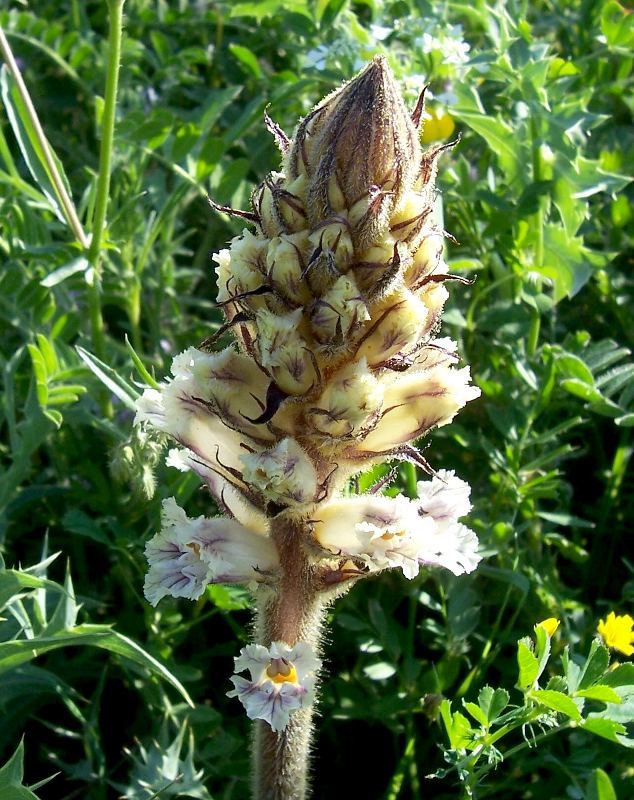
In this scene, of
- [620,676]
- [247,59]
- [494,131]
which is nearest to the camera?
[620,676]

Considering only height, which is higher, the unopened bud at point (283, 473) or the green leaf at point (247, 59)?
the green leaf at point (247, 59)

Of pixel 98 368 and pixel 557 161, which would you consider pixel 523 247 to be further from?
pixel 98 368

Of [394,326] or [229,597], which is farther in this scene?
[229,597]

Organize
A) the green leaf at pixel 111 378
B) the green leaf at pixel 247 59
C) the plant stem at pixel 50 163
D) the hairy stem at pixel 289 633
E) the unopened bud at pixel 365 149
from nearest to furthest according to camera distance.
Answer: the unopened bud at pixel 365 149 → the hairy stem at pixel 289 633 → the green leaf at pixel 111 378 → the plant stem at pixel 50 163 → the green leaf at pixel 247 59

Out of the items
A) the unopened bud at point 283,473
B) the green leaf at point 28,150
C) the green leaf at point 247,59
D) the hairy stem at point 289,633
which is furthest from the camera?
the green leaf at point 247,59

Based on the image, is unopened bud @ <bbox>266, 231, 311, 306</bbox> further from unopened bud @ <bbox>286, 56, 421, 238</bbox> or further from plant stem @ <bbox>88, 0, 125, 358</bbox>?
plant stem @ <bbox>88, 0, 125, 358</bbox>

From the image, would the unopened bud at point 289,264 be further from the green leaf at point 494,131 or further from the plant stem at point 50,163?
the green leaf at point 494,131

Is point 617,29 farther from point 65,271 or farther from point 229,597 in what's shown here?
point 229,597

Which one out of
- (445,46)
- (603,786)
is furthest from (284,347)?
(445,46)

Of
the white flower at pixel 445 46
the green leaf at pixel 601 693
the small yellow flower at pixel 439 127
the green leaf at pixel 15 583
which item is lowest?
the green leaf at pixel 601 693

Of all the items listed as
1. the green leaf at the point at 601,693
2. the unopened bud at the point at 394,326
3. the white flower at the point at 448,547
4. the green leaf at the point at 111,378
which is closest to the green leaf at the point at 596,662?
the green leaf at the point at 601,693
